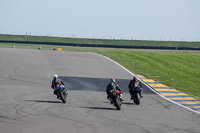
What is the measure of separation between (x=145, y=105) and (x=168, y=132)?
7.76m

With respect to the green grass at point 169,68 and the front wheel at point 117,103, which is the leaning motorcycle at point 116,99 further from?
the green grass at point 169,68

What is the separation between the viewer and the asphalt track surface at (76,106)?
1659 cm

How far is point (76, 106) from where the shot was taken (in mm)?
22109

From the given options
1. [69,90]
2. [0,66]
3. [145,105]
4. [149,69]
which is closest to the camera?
[145,105]

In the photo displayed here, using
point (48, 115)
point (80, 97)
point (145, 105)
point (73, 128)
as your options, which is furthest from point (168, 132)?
point (80, 97)

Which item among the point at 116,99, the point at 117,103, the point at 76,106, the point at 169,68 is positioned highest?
the point at 116,99

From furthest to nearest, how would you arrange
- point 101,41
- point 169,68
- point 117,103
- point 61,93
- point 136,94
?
point 101,41, point 169,68, point 136,94, point 61,93, point 117,103

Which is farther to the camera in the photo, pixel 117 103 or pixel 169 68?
pixel 169 68

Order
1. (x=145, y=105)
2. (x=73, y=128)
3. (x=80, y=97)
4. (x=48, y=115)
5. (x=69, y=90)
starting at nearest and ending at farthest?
1. (x=73, y=128)
2. (x=48, y=115)
3. (x=145, y=105)
4. (x=80, y=97)
5. (x=69, y=90)

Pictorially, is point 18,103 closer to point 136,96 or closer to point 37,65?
point 136,96

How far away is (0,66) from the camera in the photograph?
123 feet

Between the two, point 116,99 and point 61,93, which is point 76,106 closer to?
point 61,93

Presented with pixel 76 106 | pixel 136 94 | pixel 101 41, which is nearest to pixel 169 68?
pixel 136 94

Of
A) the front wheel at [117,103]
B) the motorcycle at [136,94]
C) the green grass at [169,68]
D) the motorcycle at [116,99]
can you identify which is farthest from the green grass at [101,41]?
the front wheel at [117,103]
